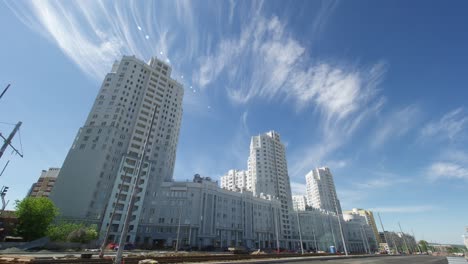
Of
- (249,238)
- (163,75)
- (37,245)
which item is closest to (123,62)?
(163,75)

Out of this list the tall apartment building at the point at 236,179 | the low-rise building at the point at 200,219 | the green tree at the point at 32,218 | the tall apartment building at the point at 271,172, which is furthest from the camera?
the tall apartment building at the point at 236,179

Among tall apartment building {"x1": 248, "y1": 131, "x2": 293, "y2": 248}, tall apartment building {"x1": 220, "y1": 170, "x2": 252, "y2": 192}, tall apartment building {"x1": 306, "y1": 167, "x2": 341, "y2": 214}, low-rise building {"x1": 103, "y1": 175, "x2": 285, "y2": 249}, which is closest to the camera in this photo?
low-rise building {"x1": 103, "y1": 175, "x2": 285, "y2": 249}

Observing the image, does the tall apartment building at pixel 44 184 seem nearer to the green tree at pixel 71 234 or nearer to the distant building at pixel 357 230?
the green tree at pixel 71 234

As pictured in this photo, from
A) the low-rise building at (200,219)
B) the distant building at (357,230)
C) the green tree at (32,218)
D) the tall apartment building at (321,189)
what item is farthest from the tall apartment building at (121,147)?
the tall apartment building at (321,189)

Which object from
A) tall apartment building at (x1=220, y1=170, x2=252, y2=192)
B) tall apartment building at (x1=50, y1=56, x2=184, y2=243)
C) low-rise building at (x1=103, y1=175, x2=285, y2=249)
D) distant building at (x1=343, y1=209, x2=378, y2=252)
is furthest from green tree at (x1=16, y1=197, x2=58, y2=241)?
distant building at (x1=343, y1=209, x2=378, y2=252)

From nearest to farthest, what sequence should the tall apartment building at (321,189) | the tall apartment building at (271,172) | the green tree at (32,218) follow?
the green tree at (32,218) < the tall apartment building at (271,172) < the tall apartment building at (321,189)

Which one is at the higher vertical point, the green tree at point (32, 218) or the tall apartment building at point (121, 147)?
the tall apartment building at point (121, 147)

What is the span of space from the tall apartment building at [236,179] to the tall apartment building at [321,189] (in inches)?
2578

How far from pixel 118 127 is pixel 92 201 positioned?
25.7 meters

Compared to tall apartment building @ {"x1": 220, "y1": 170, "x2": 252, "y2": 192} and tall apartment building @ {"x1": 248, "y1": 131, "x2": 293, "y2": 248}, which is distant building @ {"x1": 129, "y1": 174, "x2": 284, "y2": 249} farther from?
tall apartment building @ {"x1": 220, "y1": 170, "x2": 252, "y2": 192}

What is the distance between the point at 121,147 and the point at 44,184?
6968 centimetres

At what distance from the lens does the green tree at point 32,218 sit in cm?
4444

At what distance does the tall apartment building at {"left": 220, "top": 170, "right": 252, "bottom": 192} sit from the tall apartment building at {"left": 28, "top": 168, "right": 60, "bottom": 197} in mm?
93318

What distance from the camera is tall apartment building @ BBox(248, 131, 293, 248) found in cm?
11831
